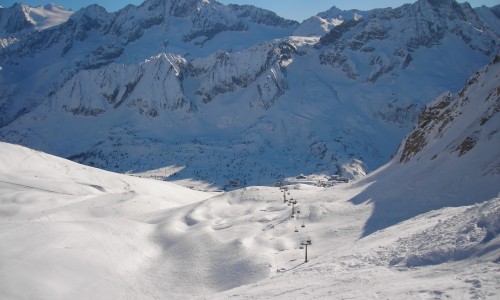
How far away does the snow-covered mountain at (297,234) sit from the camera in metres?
19.0

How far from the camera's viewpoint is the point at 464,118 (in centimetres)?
5194

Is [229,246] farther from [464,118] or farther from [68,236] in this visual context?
[464,118]

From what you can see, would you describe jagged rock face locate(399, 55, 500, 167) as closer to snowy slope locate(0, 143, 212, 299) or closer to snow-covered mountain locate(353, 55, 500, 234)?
snow-covered mountain locate(353, 55, 500, 234)

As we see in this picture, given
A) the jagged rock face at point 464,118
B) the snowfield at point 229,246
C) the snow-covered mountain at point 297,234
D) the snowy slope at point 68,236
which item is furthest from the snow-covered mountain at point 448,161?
the snowy slope at point 68,236

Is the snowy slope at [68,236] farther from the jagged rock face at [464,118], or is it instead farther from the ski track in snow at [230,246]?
the jagged rock face at [464,118]

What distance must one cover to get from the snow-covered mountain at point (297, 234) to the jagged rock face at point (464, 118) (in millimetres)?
190

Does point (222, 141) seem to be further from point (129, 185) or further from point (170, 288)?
point (170, 288)

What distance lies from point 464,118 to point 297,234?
2635cm

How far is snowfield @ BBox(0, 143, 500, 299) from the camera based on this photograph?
18.3 metres

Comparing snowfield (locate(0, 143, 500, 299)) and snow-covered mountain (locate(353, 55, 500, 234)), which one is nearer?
snowfield (locate(0, 143, 500, 299))

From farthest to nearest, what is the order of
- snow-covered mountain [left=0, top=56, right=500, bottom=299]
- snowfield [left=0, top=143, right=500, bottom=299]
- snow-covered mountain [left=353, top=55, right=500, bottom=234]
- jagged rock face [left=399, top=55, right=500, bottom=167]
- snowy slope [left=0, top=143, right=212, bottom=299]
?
jagged rock face [left=399, top=55, right=500, bottom=167] → snow-covered mountain [left=353, top=55, right=500, bottom=234] → snowy slope [left=0, top=143, right=212, bottom=299] → snow-covered mountain [left=0, top=56, right=500, bottom=299] → snowfield [left=0, top=143, right=500, bottom=299]

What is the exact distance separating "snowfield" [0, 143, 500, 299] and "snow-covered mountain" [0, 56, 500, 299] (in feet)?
0.39

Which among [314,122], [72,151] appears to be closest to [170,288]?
[314,122]

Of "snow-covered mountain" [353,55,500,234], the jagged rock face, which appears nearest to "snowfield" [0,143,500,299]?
"snow-covered mountain" [353,55,500,234]
